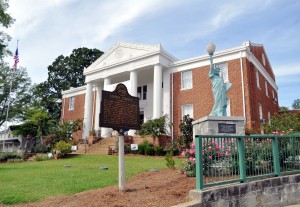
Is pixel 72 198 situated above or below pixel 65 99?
below

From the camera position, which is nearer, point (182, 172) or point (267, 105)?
point (182, 172)

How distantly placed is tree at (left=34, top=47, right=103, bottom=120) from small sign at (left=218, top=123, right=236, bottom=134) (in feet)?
127

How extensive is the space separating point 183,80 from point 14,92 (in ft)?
92.4

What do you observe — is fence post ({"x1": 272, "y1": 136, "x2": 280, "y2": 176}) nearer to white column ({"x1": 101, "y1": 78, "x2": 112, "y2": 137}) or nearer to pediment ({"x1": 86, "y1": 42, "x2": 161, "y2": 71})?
pediment ({"x1": 86, "y1": 42, "x2": 161, "y2": 71})

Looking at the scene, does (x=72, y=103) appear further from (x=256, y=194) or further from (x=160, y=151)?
(x=256, y=194)

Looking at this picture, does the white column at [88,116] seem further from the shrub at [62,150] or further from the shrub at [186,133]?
the shrub at [186,133]

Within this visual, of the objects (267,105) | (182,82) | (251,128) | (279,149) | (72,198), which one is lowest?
(72,198)

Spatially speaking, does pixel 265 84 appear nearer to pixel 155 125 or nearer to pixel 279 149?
pixel 155 125

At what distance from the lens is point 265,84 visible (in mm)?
25016

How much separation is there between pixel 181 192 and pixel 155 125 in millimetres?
14635

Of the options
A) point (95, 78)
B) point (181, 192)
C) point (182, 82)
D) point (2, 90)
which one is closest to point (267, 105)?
point (182, 82)

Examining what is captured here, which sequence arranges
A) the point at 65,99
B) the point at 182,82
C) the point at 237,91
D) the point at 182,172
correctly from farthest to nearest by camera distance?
the point at 65,99
the point at 182,82
the point at 237,91
the point at 182,172

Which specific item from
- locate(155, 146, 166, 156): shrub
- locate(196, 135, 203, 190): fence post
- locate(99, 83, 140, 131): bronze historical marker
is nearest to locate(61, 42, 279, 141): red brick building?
locate(155, 146, 166, 156): shrub

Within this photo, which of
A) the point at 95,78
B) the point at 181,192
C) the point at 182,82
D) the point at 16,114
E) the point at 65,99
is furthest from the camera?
the point at 16,114
